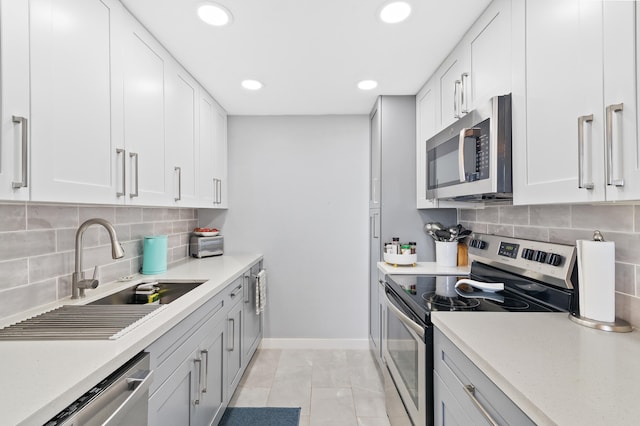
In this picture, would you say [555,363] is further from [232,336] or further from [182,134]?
[182,134]

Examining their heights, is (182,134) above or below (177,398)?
above

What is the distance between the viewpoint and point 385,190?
2.54m

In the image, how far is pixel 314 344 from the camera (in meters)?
3.04

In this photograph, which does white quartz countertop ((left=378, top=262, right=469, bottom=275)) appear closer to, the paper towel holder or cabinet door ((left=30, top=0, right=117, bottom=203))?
the paper towel holder

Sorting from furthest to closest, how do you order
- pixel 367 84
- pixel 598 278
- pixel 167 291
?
1. pixel 367 84
2. pixel 167 291
3. pixel 598 278

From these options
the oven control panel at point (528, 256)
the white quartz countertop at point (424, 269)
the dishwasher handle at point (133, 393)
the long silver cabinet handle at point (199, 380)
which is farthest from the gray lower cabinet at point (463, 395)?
the long silver cabinet handle at point (199, 380)

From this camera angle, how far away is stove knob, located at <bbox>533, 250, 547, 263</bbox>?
1411mm

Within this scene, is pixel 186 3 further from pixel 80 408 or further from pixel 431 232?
pixel 431 232

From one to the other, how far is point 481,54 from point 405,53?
484 millimetres

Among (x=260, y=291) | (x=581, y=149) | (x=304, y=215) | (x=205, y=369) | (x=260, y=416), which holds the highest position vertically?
(x=581, y=149)

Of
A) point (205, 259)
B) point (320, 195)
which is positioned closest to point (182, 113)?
point (205, 259)

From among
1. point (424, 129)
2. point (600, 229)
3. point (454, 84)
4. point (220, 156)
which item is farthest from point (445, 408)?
point (220, 156)

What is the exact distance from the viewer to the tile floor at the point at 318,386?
2068 mm

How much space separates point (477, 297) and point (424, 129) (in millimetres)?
1342
